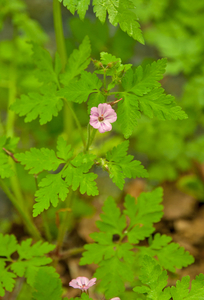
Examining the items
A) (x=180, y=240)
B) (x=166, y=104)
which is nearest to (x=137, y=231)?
(x=166, y=104)

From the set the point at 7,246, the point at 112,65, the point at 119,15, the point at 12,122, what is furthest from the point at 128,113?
the point at 12,122

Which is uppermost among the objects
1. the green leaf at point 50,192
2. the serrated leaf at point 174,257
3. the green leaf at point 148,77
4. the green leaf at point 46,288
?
the green leaf at point 148,77

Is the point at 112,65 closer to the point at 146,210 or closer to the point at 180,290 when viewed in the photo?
the point at 146,210

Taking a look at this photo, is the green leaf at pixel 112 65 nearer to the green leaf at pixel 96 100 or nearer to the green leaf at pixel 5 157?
the green leaf at pixel 96 100

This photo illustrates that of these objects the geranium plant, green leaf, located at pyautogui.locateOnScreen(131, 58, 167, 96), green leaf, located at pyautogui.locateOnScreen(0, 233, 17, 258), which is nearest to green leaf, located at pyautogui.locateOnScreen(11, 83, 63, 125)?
the geranium plant

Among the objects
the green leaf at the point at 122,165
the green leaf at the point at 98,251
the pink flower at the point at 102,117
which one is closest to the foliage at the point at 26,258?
the green leaf at the point at 98,251

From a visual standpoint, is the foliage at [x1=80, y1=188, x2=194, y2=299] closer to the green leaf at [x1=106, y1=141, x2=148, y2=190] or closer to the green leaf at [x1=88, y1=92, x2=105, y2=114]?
the green leaf at [x1=106, y1=141, x2=148, y2=190]

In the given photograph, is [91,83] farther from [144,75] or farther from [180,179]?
[180,179]
